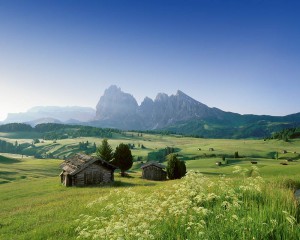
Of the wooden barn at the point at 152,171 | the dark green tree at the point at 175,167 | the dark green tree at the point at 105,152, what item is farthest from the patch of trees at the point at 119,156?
the wooden barn at the point at 152,171

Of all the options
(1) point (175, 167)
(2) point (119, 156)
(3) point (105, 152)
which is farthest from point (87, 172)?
(1) point (175, 167)

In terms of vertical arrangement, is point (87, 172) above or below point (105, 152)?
below

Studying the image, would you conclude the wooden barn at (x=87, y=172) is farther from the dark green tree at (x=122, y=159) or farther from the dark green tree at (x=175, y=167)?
the dark green tree at (x=175, y=167)

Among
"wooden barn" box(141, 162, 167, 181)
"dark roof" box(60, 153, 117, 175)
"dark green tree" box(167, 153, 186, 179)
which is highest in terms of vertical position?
"dark roof" box(60, 153, 117, 175)

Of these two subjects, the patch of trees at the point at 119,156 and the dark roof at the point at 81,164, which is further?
the patch of trees at the point at 119,156

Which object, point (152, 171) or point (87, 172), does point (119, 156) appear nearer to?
point (152, 171)

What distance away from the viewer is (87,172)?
61531mm

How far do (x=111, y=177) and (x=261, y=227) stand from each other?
5644 cm

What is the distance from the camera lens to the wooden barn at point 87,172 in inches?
2363

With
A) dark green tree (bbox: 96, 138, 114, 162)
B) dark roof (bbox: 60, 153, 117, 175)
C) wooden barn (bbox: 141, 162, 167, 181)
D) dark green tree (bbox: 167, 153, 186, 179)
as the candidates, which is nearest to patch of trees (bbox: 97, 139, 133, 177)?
dark green tree (bbox: 96, 138, 114, 162)

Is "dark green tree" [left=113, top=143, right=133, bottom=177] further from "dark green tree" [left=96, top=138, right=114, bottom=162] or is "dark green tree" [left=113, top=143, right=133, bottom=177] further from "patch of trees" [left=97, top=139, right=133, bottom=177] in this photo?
"dark green tree" [left=96, top=138, right=114, bottom=162]

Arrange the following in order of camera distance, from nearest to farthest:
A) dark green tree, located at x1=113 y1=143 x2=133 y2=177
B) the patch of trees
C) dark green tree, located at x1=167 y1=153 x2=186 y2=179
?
1. the patch of trees
2. dark green tree, located at x1=167 y1=153 x2=186 y2=179
3. dark green tree, located at x1=113 y1=143 x2=133 y2=177

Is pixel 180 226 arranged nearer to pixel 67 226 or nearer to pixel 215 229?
pixel 215 229

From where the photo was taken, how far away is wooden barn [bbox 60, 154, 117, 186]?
60.0 meters
